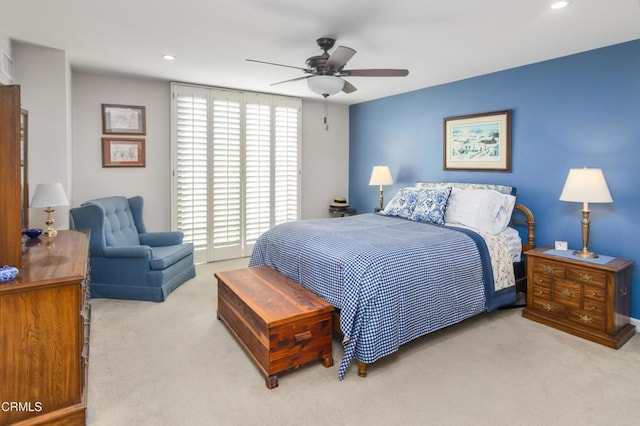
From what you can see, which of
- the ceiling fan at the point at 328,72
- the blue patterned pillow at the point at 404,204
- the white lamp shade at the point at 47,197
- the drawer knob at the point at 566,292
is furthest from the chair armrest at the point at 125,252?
the drawer knob at the point at 566,292

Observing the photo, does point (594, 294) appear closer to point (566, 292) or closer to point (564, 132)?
point (566, 292)

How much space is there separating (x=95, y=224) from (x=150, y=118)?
1824 mm

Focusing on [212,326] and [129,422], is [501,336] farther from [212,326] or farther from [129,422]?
[129,422]

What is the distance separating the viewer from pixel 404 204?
4.29 metres

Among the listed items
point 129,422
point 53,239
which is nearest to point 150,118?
point 53,239

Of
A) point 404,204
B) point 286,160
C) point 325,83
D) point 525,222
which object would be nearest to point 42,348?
point 325,83

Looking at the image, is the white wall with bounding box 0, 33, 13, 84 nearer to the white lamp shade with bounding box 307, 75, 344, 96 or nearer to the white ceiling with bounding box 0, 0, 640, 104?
the white ceiling with bounding box 0, 0, 640, 104

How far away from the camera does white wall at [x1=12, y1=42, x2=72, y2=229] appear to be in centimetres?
338

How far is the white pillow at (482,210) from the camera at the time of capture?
144 inches

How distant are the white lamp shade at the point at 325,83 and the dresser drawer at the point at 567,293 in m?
2.57

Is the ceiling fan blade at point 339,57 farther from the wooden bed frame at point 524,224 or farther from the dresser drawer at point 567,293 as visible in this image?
the dresser drawer at point 567,293

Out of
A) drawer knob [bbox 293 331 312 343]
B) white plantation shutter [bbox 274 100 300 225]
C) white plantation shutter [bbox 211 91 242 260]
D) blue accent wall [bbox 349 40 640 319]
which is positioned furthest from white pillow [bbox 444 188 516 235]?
white plantation shutter [bbox 211 91 242 260]

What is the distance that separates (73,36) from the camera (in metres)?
3.13

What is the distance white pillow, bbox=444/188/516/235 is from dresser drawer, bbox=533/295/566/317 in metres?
0.72
